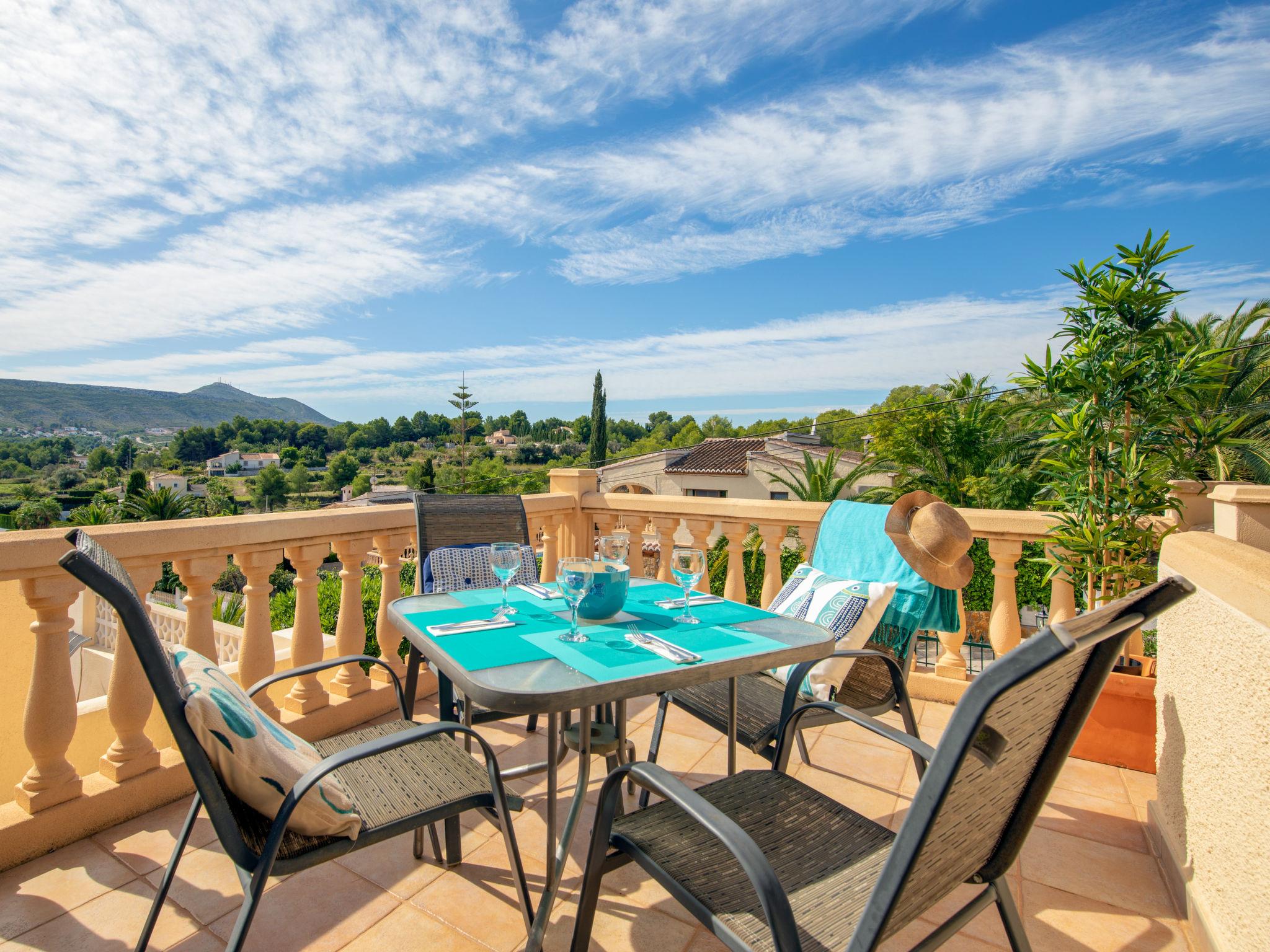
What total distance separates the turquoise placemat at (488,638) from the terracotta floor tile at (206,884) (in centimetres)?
82

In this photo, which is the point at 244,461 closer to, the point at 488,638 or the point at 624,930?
the point at 488,638

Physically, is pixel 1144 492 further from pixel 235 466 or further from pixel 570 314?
pixel 570 314

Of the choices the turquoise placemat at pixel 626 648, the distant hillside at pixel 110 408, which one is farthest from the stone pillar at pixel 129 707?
the distant hillside at pixel 110 408

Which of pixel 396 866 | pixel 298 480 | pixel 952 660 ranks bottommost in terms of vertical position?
pixel 298 480

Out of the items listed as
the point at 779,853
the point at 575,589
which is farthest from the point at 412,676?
the point at 779,853

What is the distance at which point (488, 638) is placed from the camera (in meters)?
1.67

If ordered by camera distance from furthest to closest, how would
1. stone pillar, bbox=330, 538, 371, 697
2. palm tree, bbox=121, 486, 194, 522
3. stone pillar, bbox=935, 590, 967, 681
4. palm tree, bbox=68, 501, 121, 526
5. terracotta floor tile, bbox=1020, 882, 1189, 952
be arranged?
palm tree, bbox=121, 486, 194, 522
palm tree, bbox=68, 501, 121, 526
stone pillar, bbox=935, 590, 967, 681
stone pillar, bbox=330, 538, 371, 697
terracotta floor tile, bbox=1020, 882, 1189, 952

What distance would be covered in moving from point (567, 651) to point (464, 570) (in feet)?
4.46

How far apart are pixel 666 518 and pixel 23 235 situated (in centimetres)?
2945

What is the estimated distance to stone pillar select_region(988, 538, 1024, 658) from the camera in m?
3.00

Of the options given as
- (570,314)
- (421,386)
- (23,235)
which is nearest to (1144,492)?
(23,235)

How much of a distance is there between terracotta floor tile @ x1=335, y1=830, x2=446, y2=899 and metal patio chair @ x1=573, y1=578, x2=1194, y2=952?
2.75 feet

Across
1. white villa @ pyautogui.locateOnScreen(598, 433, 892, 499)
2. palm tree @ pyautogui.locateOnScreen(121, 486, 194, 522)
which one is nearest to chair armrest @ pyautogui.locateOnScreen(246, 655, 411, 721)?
white villa @ pyautogui.locateOnScreen(598, 433, 892, 499)

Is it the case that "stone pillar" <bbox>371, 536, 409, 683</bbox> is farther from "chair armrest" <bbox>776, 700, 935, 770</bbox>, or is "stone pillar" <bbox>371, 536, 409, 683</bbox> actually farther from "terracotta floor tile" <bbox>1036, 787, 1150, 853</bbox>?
"terracotta floor tile" <bbox>1036, 787, 1150, 853</bbox>
